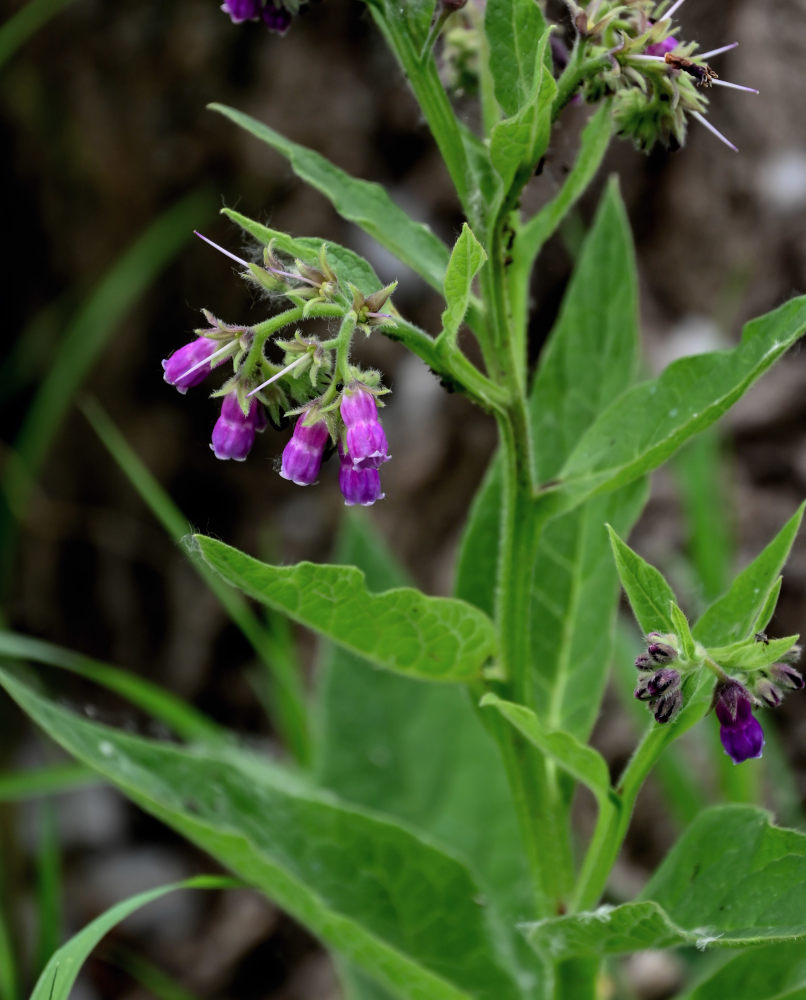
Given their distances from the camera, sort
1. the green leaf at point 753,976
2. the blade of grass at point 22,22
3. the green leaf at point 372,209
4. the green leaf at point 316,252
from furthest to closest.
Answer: the blade of grass at point 22,22 < the green leaf at point 753,976 < the green leaf at point 372,209 < the green leaf at point 316,252

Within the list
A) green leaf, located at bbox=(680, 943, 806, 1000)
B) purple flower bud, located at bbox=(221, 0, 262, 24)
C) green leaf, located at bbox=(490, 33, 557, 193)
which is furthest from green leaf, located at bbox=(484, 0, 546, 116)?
green leaf, located at bbox=(680, 943, 806, 1000)

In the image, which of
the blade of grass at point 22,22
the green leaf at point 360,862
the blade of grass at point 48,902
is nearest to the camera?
the green leaf at point 360,862

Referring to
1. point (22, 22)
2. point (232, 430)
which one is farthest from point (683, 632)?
point (22, 22)

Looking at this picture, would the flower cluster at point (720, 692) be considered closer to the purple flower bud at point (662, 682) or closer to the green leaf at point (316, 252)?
the purple flower bud at point (662, 682)

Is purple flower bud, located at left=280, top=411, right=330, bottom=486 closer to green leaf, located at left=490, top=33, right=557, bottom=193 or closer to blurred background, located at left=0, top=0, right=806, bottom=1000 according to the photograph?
green leaf, located at left=490, top=33, right=557, bottom=193

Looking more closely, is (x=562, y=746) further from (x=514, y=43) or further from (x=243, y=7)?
(x=243, y=7)

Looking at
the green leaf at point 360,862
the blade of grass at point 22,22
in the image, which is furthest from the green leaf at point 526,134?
the blade of grass at point 22,22

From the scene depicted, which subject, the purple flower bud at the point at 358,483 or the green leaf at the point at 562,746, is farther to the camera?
the green leaf at the point at 562,746

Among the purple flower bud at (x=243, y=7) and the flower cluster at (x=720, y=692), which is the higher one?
the purple flower bud at (x=243, y=7)
